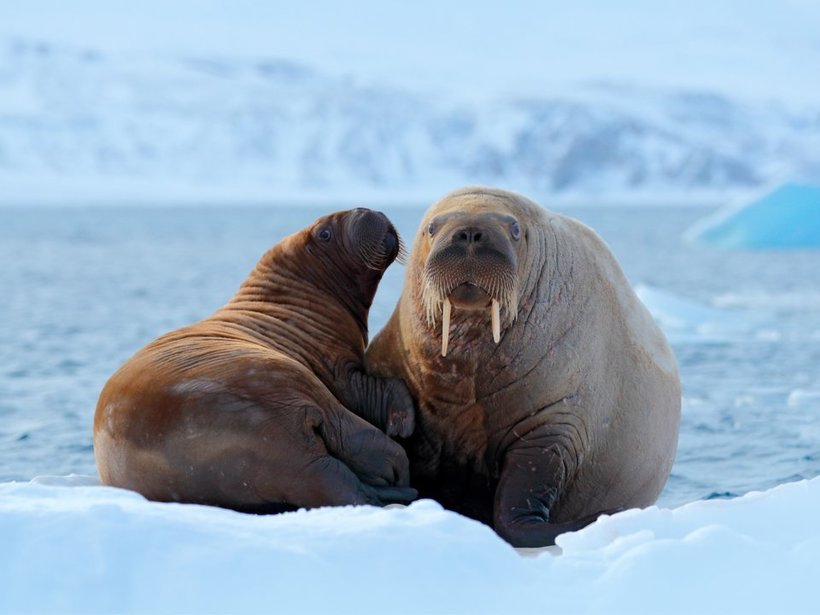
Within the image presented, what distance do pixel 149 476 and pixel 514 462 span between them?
4.40 feet

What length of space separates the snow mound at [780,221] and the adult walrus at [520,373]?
2655 cm

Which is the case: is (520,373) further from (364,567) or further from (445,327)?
(364,567)

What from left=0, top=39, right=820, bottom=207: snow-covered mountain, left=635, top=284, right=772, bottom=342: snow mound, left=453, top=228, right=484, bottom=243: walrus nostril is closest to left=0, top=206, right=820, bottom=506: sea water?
left=635, top=284, right=772, bottom=342: snow mound

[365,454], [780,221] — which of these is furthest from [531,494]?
[780,221]

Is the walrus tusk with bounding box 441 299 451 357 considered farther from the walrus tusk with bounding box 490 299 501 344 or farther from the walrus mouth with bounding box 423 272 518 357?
the walrus tusk with bounding box 490 299 501 344

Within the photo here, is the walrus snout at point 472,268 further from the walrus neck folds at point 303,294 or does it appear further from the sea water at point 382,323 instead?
the sea water at point 382,323

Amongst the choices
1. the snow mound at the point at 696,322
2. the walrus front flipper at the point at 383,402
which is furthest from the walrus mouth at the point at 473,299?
the snow mound at the point at 696,322

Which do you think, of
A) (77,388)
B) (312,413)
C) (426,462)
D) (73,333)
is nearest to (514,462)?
(426,462)

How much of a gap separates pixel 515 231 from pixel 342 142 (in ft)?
306

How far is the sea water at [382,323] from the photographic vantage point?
7.94m

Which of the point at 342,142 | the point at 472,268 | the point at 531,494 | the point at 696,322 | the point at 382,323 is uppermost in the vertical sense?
the point at 472,268

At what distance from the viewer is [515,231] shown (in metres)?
5.02

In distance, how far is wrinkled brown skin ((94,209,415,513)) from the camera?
4.70 metres

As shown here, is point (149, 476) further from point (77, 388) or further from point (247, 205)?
point (247, 205)
